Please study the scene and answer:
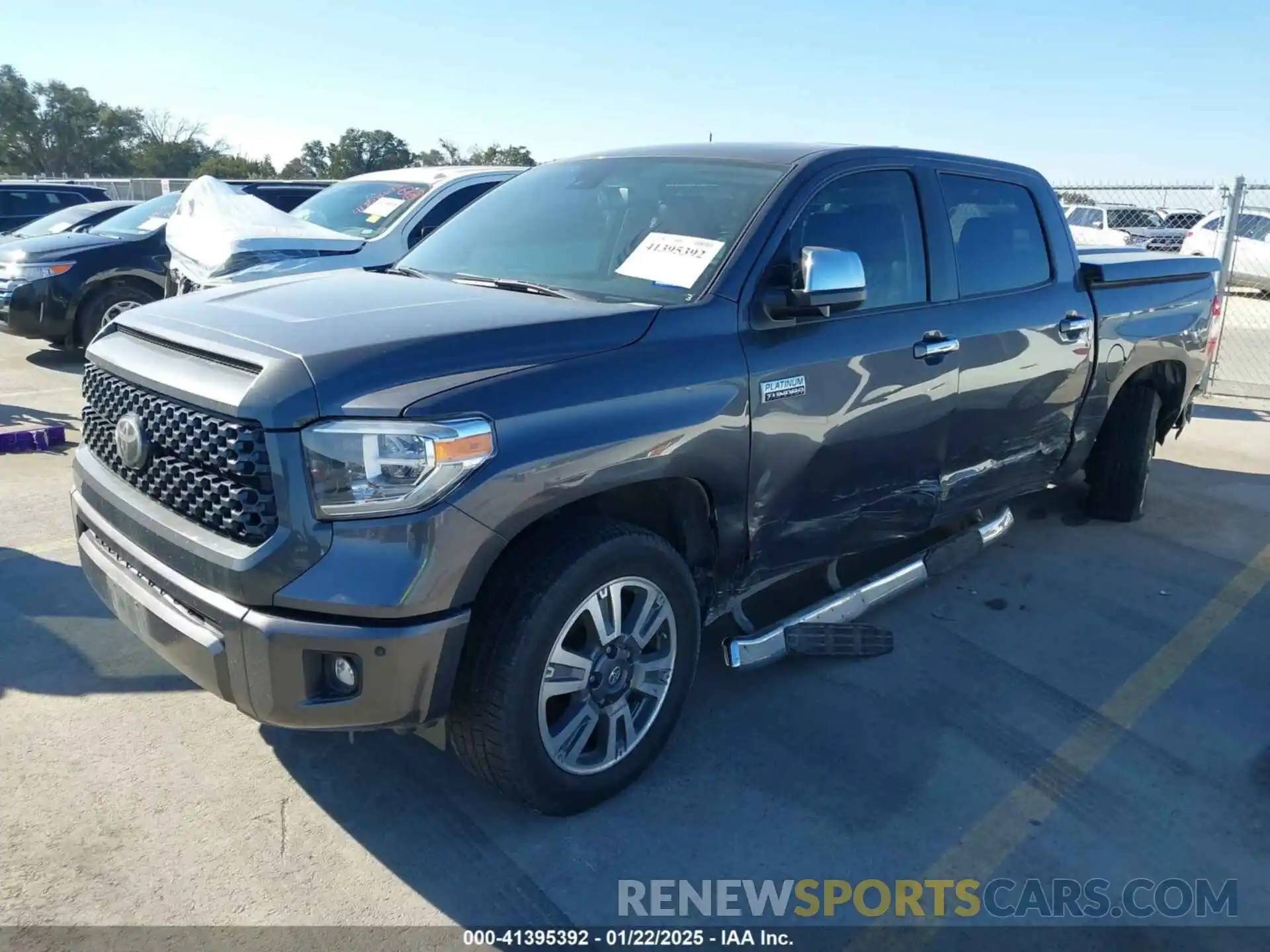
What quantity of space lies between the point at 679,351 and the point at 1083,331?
2.74 meters

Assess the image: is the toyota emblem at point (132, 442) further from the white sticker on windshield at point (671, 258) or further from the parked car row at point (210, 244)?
the parked car row at point (210, 244)

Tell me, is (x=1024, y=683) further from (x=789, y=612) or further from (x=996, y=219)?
(x=996, y=219)

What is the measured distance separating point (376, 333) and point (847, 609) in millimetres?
2201

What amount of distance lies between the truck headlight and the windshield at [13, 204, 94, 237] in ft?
41.0

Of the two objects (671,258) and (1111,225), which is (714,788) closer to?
(671,258)

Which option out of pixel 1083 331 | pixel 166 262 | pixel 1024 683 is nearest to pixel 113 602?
pixel 1024 683

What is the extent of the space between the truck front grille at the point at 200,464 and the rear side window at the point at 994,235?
2.92m

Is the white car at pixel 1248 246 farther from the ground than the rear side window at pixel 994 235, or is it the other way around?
the rear side window at pixel 994 235

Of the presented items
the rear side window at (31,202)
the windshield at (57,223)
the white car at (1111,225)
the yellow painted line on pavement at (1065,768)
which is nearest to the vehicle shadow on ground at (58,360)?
the windshield at (57,223)

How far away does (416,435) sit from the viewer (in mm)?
2400

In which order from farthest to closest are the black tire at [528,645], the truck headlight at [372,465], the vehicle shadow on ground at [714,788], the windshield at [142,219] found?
the windshield at [142,219] → the vehicle shadow on ground at [714,788] → the black tire at [528,645] → the truck headlight at [372,465]

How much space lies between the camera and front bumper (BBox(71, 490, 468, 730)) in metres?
2.41

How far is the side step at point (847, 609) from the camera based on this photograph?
11.6 feet

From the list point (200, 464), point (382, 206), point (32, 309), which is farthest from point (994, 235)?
point (32, 309)
